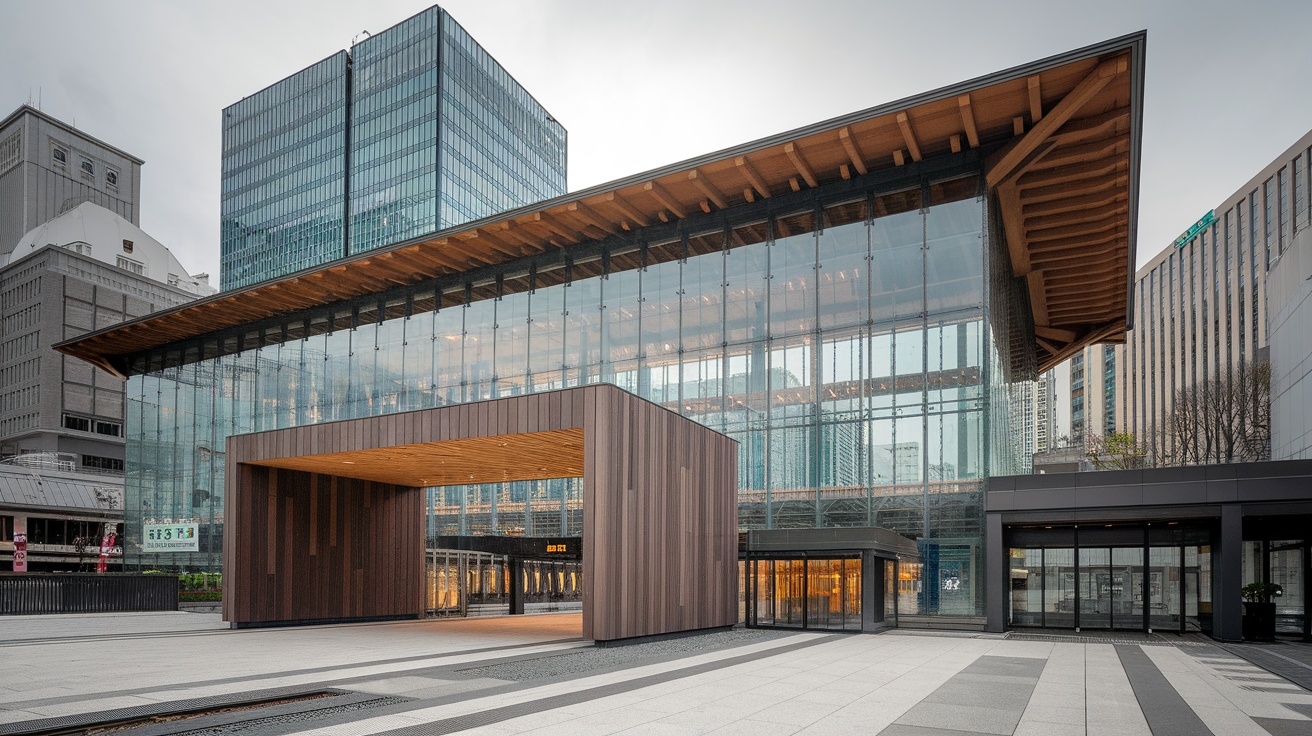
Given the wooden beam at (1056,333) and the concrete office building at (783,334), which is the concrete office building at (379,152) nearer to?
the concrete office building at (783,334)

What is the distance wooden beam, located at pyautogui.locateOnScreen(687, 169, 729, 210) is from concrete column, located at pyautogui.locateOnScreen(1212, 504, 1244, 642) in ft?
57.2

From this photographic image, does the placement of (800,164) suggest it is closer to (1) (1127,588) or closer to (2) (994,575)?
(2) (994,575)

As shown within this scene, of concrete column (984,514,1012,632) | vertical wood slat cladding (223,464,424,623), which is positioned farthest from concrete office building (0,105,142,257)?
concrete column (984,514,1012,632)

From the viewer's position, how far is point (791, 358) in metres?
30.1

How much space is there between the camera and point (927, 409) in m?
27.7

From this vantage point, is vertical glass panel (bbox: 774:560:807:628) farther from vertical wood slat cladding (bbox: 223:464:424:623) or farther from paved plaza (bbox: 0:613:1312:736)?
vertical wood slat cladding (bbox: 223:464:424:623)

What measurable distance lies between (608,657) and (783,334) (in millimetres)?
15737

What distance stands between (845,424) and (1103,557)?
8.42 metres

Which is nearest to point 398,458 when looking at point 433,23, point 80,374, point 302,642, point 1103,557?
point 302,642

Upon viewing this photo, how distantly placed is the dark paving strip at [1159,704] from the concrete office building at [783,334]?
885 cm

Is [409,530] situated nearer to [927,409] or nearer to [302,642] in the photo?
[302,642]

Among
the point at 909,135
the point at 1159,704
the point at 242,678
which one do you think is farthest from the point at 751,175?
the point at 242,678

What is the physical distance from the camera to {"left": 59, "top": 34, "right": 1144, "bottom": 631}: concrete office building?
2436cm

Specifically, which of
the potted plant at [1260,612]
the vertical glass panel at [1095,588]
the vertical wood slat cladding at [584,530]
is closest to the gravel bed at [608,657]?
the vertical wood slat cladding at [584,530]
